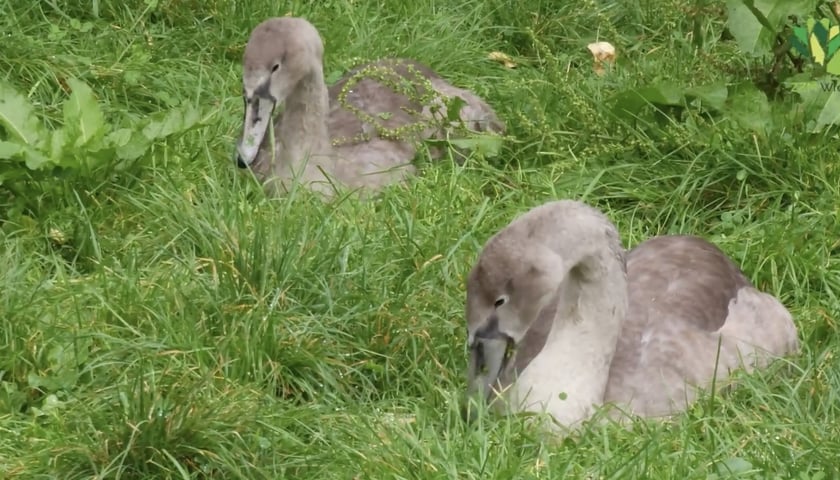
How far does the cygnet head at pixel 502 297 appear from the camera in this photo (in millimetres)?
4301

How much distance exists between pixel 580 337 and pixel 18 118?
2.29m

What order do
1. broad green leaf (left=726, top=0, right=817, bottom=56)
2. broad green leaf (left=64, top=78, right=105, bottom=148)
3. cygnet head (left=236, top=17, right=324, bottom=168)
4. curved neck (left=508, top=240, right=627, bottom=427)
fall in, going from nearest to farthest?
curved neck (left=508, top=240, right=627, bottom=427), broad green leaf (left=64, top=78, right=105, bottom=148), broad green leaf (left=726, top=0, right=817, bottom=56), cygnet head (left=236, top=17, right=324, bottom=168)

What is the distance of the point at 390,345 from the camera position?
4.85 meters

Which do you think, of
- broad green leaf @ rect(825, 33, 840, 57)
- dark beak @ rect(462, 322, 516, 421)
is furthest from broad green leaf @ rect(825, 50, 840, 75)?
dark beak @ rect(462, 322, 516, 421)

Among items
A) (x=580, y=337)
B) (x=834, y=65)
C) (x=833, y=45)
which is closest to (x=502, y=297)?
(x=580, y=337)

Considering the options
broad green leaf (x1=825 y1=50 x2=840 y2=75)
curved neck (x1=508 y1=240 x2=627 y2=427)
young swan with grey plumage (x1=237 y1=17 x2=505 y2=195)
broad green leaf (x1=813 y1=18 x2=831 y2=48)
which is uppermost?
broad green leaf (x1=813 y1=18 x2=831 y2=48)

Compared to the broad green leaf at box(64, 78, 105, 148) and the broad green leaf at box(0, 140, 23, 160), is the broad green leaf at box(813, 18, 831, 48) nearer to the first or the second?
the broad green leaf at box(64, 78, 105, 148)

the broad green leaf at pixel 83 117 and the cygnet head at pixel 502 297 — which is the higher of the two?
the cygnet head at pixel 502 297

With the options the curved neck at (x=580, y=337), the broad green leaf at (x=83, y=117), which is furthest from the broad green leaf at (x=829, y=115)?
the broad green leaf at (x=83, y=117)

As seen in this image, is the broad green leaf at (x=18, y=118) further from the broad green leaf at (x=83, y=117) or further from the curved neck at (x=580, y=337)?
the curved neck at (x=580, y=337)

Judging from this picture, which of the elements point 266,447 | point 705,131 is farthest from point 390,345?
point 705,131

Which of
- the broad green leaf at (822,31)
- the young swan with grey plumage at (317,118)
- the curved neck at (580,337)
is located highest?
the broad green leaf at (822,31)

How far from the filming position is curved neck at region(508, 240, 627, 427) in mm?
4492

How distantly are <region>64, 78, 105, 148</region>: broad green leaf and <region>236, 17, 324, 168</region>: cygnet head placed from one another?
1.82 ft
